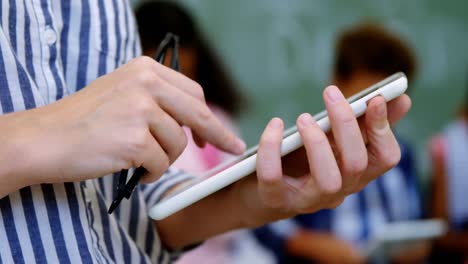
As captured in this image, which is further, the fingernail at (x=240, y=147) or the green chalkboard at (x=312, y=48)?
the green chalkboard at (x=312, y=48)

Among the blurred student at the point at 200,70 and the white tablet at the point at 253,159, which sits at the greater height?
the white tablet at the point at 253,159

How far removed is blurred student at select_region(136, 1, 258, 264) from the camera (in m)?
1.87

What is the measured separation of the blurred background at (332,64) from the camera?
2592 millimetres

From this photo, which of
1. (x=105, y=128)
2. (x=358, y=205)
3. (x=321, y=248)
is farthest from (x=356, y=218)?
(x=105, y=128)

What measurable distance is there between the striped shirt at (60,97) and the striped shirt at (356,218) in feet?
4.75

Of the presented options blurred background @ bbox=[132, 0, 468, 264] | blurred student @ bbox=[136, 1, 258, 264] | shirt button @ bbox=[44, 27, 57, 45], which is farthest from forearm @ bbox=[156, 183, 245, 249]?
blurred background @ bbox=[132, 0, 468, 264]

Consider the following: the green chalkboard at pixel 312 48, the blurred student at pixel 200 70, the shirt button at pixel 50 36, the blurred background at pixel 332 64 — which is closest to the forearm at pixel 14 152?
the shirt button at pixel 50 36

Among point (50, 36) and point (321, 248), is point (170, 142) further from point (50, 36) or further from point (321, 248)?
point (321, 248)

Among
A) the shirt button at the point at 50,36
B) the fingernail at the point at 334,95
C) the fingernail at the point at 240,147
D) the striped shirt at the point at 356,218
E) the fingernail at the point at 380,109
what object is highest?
the shirt button at the point at 50,36

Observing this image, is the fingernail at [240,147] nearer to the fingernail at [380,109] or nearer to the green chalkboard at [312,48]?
the fingernail at [380,109]

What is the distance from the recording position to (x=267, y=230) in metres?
2.20

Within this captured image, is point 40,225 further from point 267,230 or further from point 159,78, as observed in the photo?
point 267,230

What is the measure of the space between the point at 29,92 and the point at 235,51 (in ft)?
6.95

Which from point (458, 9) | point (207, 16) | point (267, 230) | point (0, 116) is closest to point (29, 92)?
point (0, 116)
